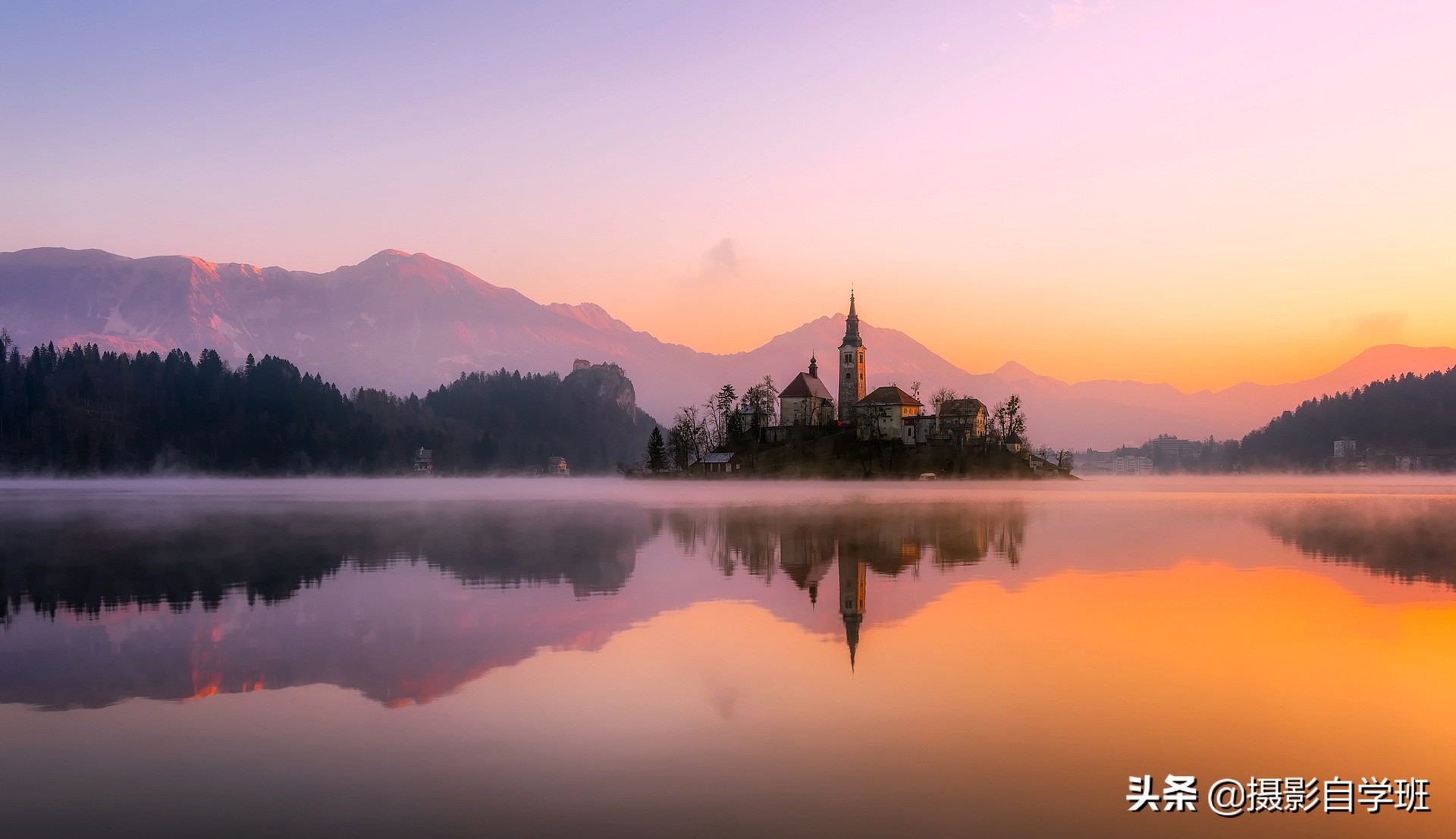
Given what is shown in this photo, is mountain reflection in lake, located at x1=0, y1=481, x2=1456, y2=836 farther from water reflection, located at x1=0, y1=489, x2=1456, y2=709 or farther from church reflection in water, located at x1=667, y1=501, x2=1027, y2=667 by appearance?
church reflection in water, located at x1=667, y1=501, x2=1027, y2=667

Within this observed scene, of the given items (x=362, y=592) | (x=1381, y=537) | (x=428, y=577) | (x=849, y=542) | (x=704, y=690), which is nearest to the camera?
(x=704, y=690)

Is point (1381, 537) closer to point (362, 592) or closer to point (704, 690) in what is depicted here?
point (704, 690)

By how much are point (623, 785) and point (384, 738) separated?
4.91 metres

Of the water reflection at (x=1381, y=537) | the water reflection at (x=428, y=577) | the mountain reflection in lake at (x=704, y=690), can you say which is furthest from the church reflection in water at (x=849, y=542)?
the water reflection at (x=1381, y=537)

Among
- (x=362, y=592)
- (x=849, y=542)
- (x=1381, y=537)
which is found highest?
(x=1381, y=537)

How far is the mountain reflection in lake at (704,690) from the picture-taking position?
42.7 ft

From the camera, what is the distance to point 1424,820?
500 inches

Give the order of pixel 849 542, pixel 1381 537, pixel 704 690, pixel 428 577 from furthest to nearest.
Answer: pixel 1381 537 < pixel 849 542 < pixel 428 577 < pixel 704 690

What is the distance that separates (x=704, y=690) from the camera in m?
19.4

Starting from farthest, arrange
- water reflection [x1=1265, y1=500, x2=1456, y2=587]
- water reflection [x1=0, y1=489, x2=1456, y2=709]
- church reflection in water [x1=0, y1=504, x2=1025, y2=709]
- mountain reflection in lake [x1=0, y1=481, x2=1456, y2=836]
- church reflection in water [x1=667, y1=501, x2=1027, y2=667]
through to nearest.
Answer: water reflection [x1=1265, y1=500, x2=1456, y2=587] → church reflection in water [x1=667, y1=501, x2=1027, y2=667] → water reflection [x1=0, y1=489, x2=1456, y2=709] → church reflection in water [x1=0, y1=504, x2=1025, y2=709] → mountain reflection in lake [x1=0, y1=481, x2=1456, y2=836]

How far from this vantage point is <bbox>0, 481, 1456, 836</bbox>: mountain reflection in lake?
13000 millimetres

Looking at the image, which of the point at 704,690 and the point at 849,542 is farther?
the point at 849,542

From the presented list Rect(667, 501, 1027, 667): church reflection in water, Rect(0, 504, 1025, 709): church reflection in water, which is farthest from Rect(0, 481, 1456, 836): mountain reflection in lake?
Rect(667, 501, 1027, 667): church reflection in water

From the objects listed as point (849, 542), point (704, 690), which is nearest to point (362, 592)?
point (704, 690)
